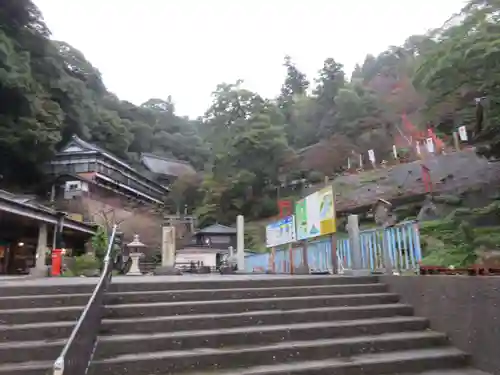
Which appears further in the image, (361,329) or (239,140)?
(239,140)

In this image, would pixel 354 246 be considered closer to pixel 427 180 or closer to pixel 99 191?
pixel 427 180

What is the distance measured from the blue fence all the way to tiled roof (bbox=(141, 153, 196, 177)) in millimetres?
33994

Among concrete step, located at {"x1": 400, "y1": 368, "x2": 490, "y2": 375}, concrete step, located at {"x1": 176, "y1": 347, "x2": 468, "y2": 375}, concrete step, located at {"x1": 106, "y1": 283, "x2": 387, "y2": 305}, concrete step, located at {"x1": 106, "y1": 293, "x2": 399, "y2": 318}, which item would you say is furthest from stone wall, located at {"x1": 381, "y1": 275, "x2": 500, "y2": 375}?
concrete step, located at {"x1": 106, "y1": 283, "x2": 387, "y2": 305}

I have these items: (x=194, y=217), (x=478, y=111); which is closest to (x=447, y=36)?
(x=478, y=111)

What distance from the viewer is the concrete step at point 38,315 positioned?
4047 mm

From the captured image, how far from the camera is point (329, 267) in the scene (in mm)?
7484

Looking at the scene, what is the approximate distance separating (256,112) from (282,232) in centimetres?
2502

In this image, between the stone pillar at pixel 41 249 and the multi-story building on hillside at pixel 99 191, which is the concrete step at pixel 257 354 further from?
the multi-story building on hillside at pixel 99 191

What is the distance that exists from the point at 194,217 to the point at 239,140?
24.7 feet

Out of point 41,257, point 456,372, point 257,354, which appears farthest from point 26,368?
point 41,257

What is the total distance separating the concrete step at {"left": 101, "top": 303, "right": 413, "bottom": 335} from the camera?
13.4 feet

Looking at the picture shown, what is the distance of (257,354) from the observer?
3.73 metres

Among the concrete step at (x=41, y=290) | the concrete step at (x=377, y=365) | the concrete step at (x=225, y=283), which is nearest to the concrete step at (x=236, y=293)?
the concrete step at (x=225, y=283)

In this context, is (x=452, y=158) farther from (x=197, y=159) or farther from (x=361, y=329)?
(x=197, y=159)
